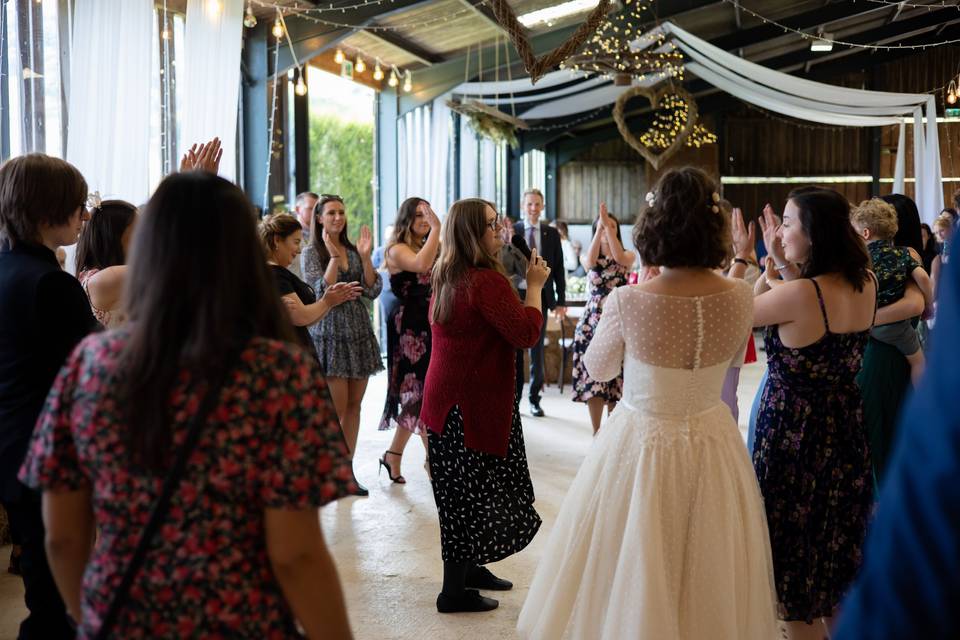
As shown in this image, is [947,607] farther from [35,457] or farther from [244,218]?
A: [35,457]

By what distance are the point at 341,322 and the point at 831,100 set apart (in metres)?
6.12

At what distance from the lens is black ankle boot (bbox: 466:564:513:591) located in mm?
3547

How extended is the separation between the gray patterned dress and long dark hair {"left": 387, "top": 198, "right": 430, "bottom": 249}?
27 centimetres

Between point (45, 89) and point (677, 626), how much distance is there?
388cm

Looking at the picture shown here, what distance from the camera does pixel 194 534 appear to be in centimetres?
A: 125

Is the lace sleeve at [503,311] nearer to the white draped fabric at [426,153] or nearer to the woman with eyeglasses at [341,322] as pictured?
the woman with eyeglasses at [341,322]

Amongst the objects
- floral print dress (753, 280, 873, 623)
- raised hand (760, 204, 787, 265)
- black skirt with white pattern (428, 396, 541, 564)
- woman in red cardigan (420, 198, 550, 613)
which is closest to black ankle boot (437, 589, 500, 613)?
woman in red cardigan (420, 198, 550, 613)

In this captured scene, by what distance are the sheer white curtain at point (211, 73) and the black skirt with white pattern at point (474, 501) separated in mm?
2413

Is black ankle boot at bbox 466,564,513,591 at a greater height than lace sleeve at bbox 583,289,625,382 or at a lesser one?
lesser

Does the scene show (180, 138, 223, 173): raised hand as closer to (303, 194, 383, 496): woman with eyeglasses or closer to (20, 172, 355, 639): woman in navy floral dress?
(20, 172, 355, 639): woman in navy floral dress

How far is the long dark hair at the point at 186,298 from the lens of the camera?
1241 mm

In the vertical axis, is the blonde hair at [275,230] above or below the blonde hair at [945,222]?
below

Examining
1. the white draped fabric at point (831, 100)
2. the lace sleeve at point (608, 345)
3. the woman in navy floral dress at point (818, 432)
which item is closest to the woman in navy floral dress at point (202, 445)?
the lace sleeve at point (608, 345)

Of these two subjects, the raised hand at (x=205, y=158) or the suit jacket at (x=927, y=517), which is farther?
the raised hand at (x=205, y=158)
